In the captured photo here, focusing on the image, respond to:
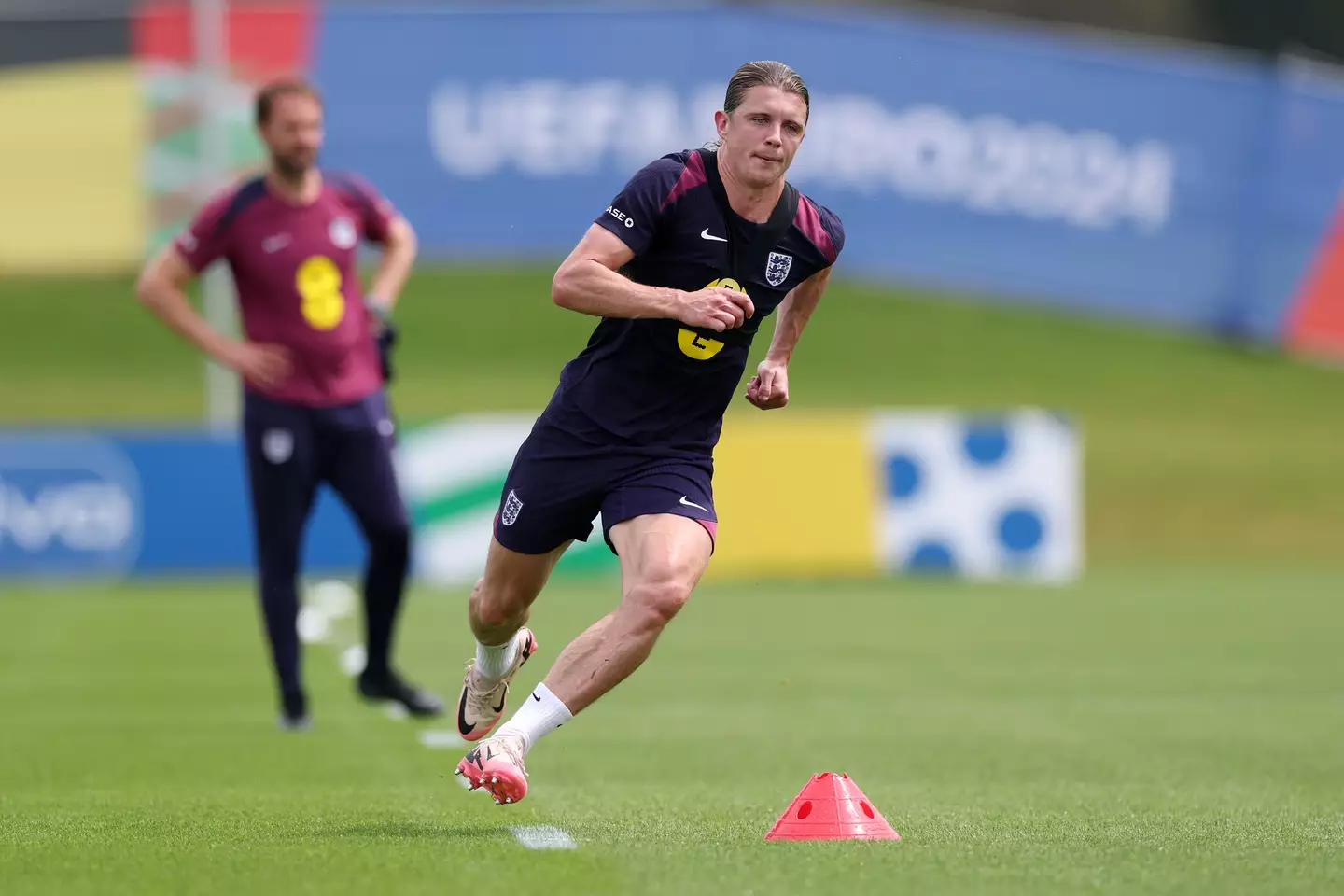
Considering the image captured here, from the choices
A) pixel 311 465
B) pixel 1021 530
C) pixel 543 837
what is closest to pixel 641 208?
pixel 543 837

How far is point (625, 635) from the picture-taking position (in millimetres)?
6301

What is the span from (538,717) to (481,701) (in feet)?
3.69

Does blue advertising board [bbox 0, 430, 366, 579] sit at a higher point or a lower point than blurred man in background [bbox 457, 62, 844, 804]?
lower

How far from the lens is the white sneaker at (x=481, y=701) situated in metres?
7.31

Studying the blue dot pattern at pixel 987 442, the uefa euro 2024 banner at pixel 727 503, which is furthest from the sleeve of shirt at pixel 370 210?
the blue dot pattern at pixel 987 442

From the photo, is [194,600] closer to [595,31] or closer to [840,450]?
[840,450]

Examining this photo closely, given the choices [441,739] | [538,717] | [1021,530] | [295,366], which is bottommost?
[1021,530]

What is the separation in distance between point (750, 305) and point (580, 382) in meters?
0.76

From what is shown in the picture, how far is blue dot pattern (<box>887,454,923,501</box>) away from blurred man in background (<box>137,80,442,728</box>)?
922cm

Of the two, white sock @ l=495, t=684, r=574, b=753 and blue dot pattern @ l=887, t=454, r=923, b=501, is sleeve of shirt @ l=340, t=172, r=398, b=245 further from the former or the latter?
blue dot pattern @ l=887, t=454, r=923, b=501

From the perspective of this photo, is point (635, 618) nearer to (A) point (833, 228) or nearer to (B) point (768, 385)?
(B) point (768, 385)

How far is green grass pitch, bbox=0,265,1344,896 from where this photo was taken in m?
5.57

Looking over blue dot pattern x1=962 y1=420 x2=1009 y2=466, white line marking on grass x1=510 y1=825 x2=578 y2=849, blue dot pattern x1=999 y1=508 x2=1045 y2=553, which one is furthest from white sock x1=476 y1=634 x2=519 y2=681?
blue dot pattern x1=999 y1=508 x2=1045 y2=553

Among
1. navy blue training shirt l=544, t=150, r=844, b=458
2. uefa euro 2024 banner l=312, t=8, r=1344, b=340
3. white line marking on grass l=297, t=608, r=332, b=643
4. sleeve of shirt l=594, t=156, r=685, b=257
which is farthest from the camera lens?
uefa euro 2024 banner l=312, t=8, r=1344, b=340
